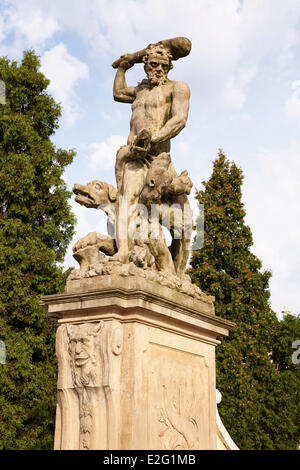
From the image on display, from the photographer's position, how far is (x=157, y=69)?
678cm

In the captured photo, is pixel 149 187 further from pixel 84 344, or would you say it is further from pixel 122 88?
pixel 84 344

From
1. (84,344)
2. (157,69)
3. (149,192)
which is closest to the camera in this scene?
(84,344)

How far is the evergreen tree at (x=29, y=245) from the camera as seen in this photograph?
12766mm

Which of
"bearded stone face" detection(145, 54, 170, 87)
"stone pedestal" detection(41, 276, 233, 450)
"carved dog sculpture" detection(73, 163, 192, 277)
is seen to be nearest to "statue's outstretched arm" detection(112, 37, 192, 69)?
"bearded stone face" detection(145, 54, 170, 87)

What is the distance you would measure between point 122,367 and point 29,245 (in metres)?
9.00

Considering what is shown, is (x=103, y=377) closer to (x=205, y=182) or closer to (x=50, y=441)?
(x=50, y=441)

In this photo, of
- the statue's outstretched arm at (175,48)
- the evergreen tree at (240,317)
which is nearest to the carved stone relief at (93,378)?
the statue's outstretched arm at (175,48)

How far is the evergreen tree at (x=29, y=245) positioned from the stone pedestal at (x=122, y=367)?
7.62m

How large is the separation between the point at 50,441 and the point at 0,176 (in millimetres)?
6105

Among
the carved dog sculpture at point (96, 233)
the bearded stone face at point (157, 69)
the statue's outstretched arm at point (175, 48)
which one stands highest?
the statue's outstretched arm at point (175, 48)

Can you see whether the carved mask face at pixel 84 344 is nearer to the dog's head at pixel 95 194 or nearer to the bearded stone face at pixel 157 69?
the dog's head at pixel 95 194

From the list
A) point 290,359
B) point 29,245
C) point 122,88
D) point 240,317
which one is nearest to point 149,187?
point 122,88

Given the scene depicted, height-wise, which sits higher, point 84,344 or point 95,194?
point 95,194
